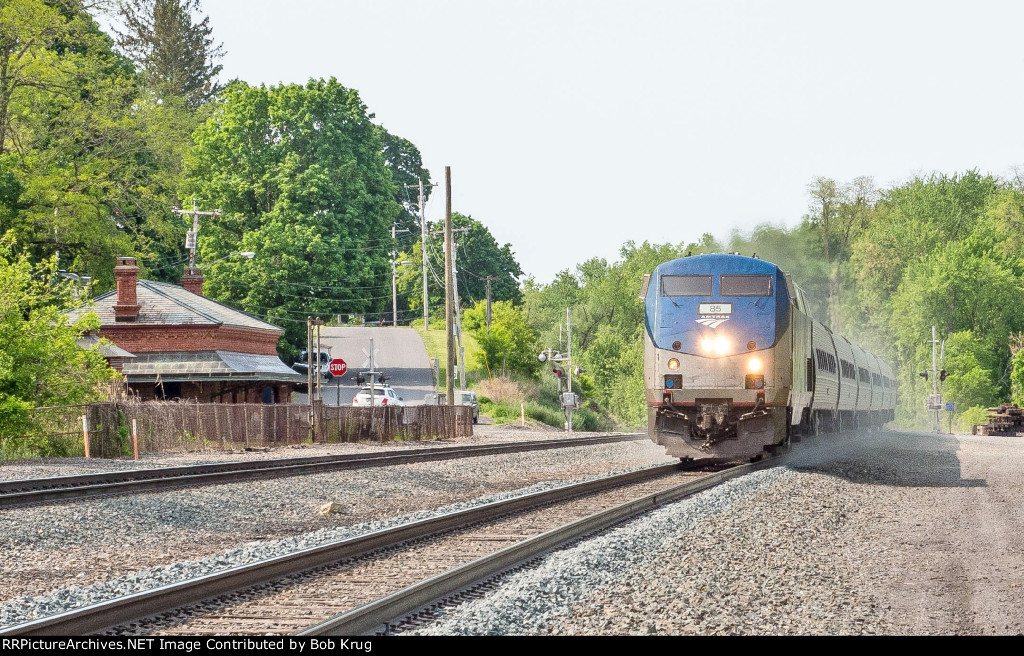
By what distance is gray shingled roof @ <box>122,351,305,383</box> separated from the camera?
4197 cm

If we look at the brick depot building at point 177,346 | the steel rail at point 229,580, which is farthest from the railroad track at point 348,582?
the brick depot building at point 177,346

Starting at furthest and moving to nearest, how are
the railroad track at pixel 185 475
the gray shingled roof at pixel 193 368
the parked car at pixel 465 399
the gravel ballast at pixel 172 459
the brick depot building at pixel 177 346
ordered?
the parked car at pixel 465 399 → the brick depot building at pixel 177 346 → the gray shingled roof at pixel 193 368 → the gravel ballast at pixel 172 459 → the railroad track at pixel 185 475

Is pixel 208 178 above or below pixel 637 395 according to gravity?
above

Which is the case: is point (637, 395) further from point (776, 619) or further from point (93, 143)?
point (776, 619)

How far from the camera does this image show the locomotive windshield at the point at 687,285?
20891 millimetres

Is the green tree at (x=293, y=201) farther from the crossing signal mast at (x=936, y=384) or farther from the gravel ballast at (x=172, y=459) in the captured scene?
the crossing signal mast at (x=936, y=384)

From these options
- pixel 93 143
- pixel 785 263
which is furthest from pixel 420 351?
pixel 93 143

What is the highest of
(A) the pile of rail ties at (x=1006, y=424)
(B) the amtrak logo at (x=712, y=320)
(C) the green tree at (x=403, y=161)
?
(C) the green tree at (x=403, y=161)

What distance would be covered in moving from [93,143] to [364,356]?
115ft

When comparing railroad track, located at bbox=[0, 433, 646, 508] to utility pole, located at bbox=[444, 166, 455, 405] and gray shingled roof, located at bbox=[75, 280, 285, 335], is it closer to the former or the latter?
utility pole, located at bbox=[444, 166, 455, 405]

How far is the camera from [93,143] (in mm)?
44844

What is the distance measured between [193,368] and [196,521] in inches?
1161

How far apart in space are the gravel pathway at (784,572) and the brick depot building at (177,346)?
97.1 ft

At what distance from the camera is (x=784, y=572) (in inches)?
390
